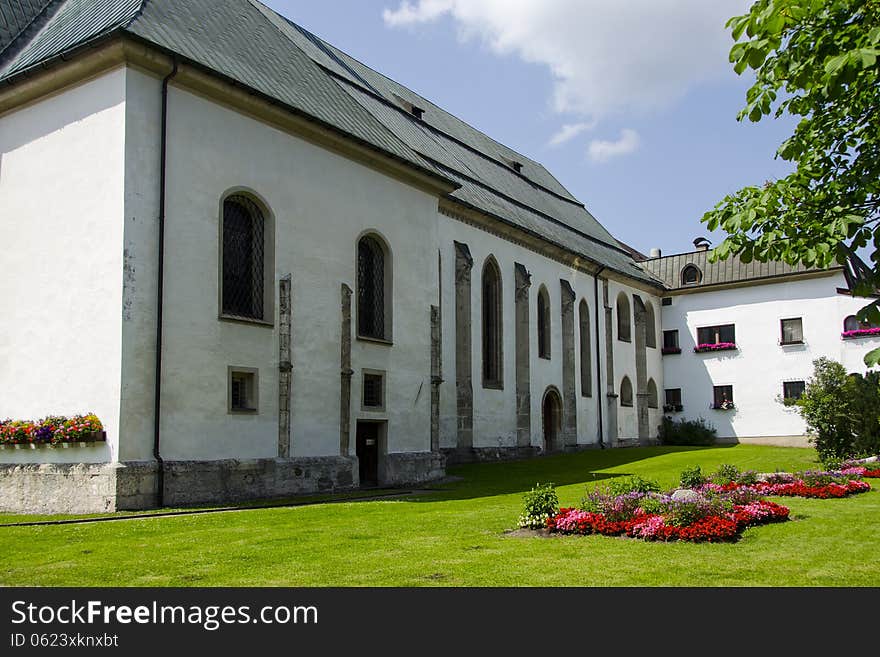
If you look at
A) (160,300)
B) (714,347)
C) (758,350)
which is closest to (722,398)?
(714,347)

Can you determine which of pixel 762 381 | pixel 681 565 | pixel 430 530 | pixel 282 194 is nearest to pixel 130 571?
pixel 430 530

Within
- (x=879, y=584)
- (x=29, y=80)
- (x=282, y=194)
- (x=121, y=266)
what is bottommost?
(x=879, y=584)

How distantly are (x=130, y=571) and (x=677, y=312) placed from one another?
43615 mm

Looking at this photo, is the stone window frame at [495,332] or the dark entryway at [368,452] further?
the stone window frame at [495,332]

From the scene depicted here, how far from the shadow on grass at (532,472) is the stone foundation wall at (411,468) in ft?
2.92

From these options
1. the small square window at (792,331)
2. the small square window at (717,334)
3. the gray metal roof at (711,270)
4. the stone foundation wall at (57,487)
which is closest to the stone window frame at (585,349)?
the gray metal roof at (711,270)

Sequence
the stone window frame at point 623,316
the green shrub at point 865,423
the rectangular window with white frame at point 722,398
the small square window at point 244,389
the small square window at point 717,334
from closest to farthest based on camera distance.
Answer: the small square window at point 244,389 < the green shrub at point 865,423 < the stone window frame at point 623,316 < the rectangular window with white frame at point 722,398 < the small square window at point 717,334

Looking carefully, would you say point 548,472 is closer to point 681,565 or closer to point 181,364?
point 181,364

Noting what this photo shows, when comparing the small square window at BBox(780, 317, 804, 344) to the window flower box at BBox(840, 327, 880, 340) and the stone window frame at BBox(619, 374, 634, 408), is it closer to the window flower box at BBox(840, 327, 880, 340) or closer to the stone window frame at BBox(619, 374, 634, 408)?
the window flower box at BBox(840, 327, 880, 340)

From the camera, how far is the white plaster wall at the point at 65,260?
53.7 feet

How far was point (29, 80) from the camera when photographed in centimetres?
1789

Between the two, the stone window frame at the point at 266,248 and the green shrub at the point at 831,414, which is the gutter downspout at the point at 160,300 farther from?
the green shrub at the point at 831,414

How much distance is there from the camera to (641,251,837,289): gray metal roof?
4541cm

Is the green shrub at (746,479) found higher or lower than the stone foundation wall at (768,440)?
lower
